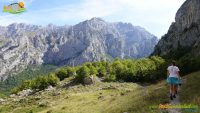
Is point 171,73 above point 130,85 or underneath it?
above

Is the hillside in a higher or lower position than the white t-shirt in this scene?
lower

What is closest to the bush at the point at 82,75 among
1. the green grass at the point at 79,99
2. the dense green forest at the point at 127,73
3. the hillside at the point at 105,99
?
the dense green forest at the point at 127,73

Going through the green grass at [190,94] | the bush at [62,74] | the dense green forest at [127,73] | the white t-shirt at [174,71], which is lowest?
the bush at [62,74]

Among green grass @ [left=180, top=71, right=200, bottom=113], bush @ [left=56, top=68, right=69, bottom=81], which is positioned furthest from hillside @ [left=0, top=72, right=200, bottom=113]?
bush @ [left=56, top=68, right=69, bottom=81]

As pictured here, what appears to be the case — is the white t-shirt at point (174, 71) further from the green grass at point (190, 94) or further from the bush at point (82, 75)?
the bush at point (82, 75)

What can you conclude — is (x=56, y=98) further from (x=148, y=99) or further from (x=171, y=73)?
(x=171, y=73)

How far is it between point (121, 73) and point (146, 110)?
286 ft

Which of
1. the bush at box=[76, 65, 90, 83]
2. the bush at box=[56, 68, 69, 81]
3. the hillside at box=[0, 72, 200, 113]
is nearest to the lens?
the hillside at box=[0, 72, 200, 113]

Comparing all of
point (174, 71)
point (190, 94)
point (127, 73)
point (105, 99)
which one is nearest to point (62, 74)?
point (127, 73)

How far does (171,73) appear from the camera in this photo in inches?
1448

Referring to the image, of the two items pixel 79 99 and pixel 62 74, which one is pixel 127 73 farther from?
pixel 79 99

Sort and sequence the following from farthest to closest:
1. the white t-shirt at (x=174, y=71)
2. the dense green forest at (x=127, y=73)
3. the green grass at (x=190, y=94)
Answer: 1. the dense green forest at (x=127, y=73)
2. the white t-shirt at (x=174, y=71)
3. the green grass at (x=190, y=94)

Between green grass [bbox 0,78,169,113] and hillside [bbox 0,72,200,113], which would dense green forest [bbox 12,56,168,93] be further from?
green grass [bbox 0,78,169,113]

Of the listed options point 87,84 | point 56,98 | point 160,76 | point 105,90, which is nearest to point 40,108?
point 56,98
